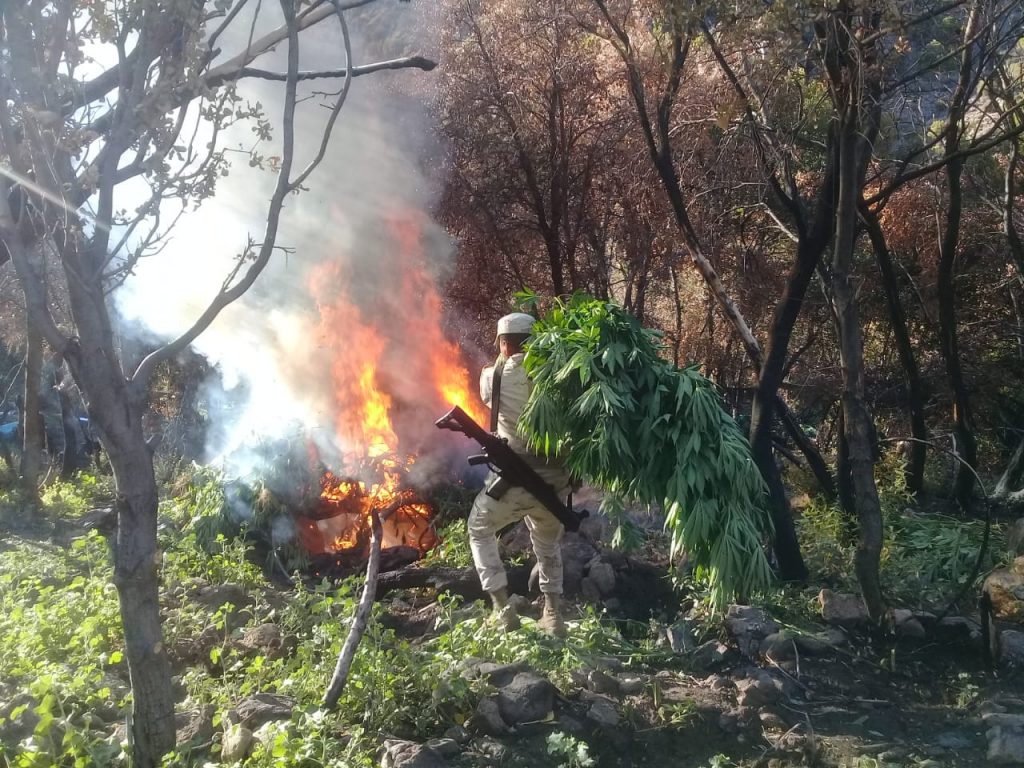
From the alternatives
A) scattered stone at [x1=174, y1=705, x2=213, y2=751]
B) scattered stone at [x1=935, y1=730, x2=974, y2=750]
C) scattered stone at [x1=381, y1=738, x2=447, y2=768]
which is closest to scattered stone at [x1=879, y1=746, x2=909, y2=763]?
scattered stone at [x1=935, y1=730, x2=974, y2=750]

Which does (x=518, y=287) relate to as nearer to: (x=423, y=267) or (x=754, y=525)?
(x=423, y=267)

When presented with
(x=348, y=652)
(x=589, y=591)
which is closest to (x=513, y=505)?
(x=589, y=591)

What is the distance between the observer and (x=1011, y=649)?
5.63m

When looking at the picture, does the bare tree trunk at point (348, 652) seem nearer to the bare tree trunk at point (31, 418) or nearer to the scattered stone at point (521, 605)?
the scattered stone at point (521, 605)

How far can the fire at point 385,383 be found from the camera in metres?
9.49

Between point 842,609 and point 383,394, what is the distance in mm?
6457

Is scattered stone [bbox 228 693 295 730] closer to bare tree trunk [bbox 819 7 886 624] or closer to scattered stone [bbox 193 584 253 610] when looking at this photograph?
scattered stone [bbox 193 584 253 610]

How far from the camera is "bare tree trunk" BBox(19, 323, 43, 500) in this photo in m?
11.6

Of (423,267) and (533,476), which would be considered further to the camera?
(423,267)

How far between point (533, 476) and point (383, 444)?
455 centimetres

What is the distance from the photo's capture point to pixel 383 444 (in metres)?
10.4

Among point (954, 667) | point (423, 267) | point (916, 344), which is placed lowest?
point (954, 667)

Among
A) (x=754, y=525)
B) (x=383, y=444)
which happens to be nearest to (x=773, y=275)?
(x=383, y=444)

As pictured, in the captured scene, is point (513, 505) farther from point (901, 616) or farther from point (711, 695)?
point (901, 616)
